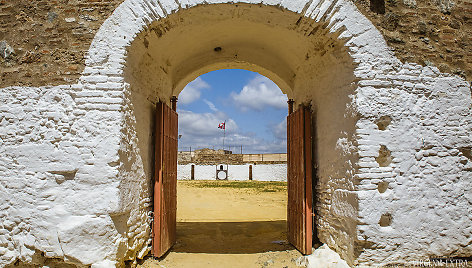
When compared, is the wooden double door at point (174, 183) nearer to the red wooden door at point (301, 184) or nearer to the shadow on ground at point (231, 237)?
the red wooden door at point (301, 184)

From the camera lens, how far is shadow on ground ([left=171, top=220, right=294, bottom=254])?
190 inches

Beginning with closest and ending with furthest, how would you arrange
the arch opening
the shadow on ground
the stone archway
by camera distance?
1. the stone archway
2. the arch opening
3. the shadow on ground

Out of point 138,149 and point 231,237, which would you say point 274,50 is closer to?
point 138,149

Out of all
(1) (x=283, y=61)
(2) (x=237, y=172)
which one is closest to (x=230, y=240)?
(1) (x=283, y=61)

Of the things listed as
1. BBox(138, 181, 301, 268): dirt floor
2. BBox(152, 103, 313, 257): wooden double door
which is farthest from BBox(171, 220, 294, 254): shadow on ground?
BBox(152, 103, 313, 257): wooden double door

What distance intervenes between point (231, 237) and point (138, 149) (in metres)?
2.74

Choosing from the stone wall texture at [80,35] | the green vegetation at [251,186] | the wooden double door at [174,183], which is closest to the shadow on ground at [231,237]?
the wooden double door at [174,183]

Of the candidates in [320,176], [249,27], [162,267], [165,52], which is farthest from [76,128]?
[320,176]

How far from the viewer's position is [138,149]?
384 centimetres

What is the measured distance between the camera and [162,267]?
156 inches

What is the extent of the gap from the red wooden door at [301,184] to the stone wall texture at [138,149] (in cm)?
54

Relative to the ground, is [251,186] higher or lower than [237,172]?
lower

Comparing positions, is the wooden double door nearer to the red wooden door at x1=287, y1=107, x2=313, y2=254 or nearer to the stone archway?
the red wooden door at x1=287, y1=107, x2=313, y2=254

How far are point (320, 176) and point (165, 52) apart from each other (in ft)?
9.34
